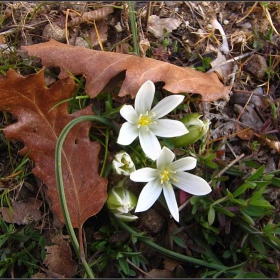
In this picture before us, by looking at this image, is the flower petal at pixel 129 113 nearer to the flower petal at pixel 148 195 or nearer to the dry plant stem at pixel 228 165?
the flower petal at pixel 148 195

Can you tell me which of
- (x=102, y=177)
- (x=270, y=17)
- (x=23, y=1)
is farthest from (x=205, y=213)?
(x=23, y=1)

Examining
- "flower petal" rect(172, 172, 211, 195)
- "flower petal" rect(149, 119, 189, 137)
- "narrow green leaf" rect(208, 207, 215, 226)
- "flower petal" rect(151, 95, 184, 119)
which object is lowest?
"narrow green leaf" rect(208, 207, 215, 226)

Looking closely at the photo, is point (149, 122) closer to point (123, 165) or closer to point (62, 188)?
point (123, 165)

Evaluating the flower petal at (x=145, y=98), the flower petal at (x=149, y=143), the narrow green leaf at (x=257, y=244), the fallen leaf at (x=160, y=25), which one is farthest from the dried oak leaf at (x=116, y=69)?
the narrow green leaf at (x=257, y=244)

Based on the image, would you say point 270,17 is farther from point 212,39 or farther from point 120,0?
point 120,0

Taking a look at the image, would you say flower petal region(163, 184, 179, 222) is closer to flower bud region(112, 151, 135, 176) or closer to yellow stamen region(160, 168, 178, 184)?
yellow stamen region(160, 168, 178, 184)

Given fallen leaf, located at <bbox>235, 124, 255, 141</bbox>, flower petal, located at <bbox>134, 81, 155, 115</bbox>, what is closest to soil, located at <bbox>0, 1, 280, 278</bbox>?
fallen leaf, located at <bbox>235, 124, 255, 141</bbox>

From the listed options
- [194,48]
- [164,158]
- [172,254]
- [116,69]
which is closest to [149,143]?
[164,158]
